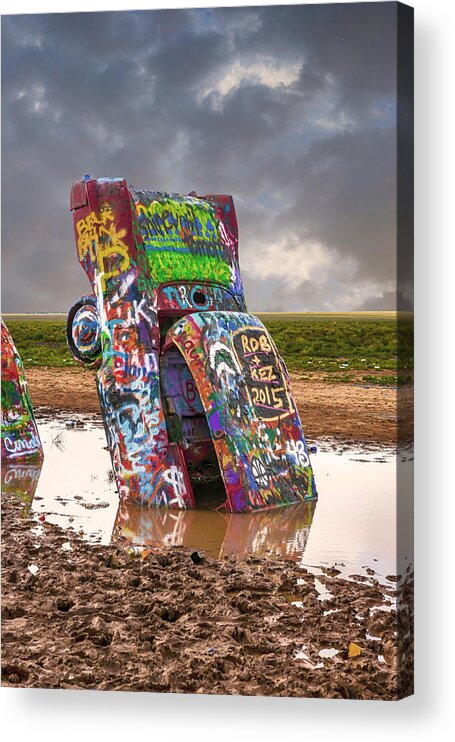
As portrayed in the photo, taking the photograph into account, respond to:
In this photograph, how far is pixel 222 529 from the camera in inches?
250

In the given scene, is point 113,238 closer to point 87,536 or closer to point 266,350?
point 266,350

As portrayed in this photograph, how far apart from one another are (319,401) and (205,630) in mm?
4400

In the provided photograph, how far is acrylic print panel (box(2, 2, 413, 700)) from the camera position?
4.91m

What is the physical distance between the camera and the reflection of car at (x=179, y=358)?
22.0ft

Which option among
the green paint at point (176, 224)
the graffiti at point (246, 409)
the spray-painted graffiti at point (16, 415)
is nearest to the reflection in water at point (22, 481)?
the spray-painted graffiti at point (16, 415)

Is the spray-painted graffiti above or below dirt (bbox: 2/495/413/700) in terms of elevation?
above

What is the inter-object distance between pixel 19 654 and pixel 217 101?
2.65 m

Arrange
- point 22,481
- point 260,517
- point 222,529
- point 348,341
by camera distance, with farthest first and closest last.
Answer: point 22,481 → point 260,517 → point 222,529 → point 348,341

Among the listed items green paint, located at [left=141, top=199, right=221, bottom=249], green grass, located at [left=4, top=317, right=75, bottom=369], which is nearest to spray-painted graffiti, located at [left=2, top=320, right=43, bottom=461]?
green grass, located at [left=4, top=317, right=75, bottom=369]

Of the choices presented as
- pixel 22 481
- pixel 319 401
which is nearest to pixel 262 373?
pixel 22 481

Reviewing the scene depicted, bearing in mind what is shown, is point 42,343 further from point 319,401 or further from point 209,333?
point 319,401

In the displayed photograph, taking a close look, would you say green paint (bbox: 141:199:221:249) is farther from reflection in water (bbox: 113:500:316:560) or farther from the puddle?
reflection in water (bbox: 113:500:316:560)

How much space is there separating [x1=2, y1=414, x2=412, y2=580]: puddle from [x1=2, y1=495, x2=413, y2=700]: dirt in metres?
0.17

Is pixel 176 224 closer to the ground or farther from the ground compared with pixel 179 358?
farther from the ground
